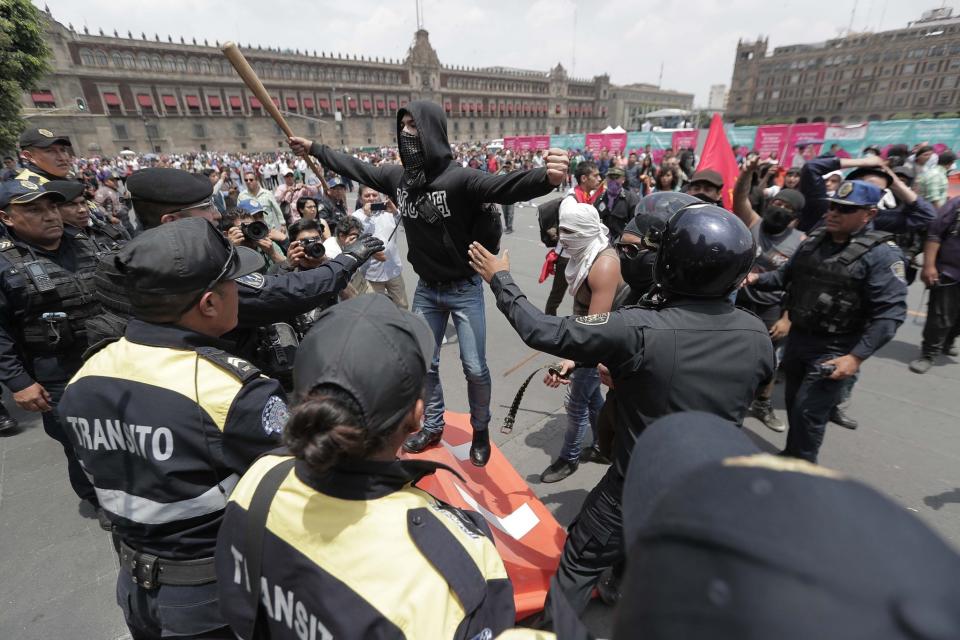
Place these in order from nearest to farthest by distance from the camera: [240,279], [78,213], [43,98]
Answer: [240,279], [78,213], [43,98]

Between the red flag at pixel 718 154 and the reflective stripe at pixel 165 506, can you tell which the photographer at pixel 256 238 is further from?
the red flag at pixel 718 154

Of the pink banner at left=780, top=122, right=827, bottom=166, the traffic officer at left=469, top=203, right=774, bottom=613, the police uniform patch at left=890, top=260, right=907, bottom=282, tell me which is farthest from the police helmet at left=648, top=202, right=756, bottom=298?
the pink banner at left=780, top=122, right=827, bottom=166

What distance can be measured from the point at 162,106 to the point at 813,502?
231 feet

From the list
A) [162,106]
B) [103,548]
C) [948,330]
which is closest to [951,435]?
[948,330]

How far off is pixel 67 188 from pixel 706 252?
408cm

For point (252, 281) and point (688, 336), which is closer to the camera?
point (688, 336)

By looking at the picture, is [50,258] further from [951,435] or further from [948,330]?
[948,330]

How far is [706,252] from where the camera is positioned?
1655mm

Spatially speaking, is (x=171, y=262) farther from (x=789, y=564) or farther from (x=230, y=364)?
(x=789, y=564)

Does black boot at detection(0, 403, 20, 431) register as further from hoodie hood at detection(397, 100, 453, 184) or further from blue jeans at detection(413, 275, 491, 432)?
hoodie hood at detection(397, 100, 453, 184)

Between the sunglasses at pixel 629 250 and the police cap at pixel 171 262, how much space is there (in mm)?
2180

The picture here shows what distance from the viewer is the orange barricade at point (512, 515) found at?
2260 mm

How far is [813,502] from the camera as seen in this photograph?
0.39 meters

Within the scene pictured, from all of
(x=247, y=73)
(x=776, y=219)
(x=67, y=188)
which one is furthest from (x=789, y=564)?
(x=776, y=219)
